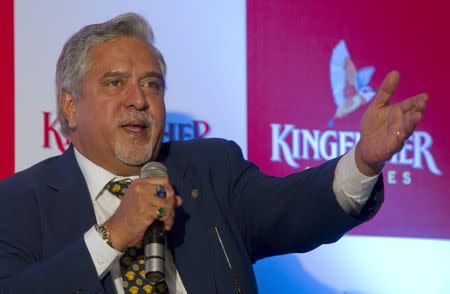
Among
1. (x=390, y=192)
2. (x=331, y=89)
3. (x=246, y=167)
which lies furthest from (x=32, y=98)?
(x=390, y=192)

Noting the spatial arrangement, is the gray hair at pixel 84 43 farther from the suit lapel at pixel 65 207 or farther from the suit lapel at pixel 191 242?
the suit lapel at pixel 191 242

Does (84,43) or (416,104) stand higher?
(84,43)

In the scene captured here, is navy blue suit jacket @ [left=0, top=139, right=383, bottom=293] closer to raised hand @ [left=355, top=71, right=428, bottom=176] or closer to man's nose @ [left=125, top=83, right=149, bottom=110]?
raised hand @ [left=355, top=71, right=428, bottom=176]

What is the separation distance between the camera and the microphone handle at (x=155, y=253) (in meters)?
1.90

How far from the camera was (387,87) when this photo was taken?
206 centimetres

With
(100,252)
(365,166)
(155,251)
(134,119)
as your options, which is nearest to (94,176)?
(134,119)

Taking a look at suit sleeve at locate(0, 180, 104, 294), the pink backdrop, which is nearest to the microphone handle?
suit sleeve at locate(0, 180, 104, 294)

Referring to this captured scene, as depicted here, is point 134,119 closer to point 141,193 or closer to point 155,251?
point 141,193

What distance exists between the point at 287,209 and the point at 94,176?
574 mm

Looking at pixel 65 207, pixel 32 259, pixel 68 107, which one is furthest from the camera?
pixel 68 107

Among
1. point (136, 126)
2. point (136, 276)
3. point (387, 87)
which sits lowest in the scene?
point (136, 276)

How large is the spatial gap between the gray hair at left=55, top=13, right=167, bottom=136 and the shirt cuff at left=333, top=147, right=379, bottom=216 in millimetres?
753

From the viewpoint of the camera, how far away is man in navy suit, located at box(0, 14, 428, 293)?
2137 mm

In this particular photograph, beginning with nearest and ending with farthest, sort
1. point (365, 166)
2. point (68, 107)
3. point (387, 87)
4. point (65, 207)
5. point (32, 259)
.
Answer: point (387, 87) → point (365, 166) → point (32, 259) → point (65, 207) → point (68, 107)
